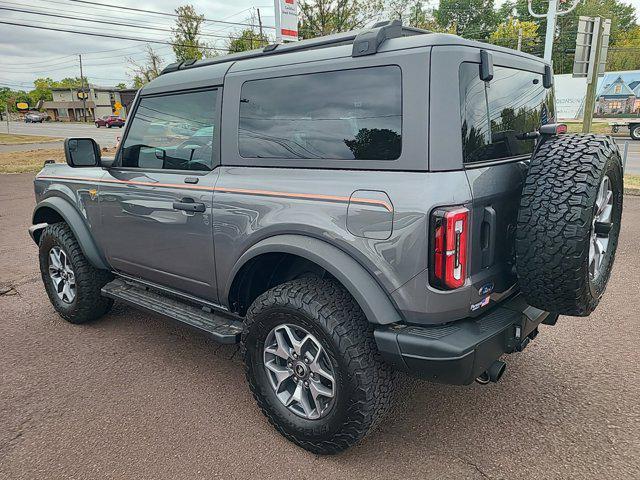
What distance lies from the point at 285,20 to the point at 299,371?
223 inches

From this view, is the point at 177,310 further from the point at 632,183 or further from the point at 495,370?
the point at 632,183

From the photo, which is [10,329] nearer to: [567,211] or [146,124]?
[146,124]

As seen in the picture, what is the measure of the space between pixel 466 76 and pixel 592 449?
1.98m

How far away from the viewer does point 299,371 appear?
8.25 ft

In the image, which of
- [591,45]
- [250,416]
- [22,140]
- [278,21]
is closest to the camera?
[250,416]

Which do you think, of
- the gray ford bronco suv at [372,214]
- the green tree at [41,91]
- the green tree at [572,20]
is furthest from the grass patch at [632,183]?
the green tree at [41,91]

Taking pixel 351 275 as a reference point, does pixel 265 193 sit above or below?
above

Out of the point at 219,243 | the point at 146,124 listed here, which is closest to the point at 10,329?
the point at 146,124

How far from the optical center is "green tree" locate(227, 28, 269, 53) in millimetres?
40438

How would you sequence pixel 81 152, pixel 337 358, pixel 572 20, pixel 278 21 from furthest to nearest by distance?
pixel 572 20
pixel 278 21
pixel 81 152
pixel 337 358

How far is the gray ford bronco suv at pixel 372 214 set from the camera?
2.06 m

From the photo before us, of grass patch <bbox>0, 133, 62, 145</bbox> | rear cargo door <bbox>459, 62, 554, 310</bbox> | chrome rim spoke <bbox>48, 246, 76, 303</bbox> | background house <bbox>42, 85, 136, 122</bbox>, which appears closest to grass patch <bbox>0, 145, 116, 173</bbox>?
grass patch <bbox>0, 133, 62, 145</bbox>

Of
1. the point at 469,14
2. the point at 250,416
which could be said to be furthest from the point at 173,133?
the point at 469,14

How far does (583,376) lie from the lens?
123 inches
